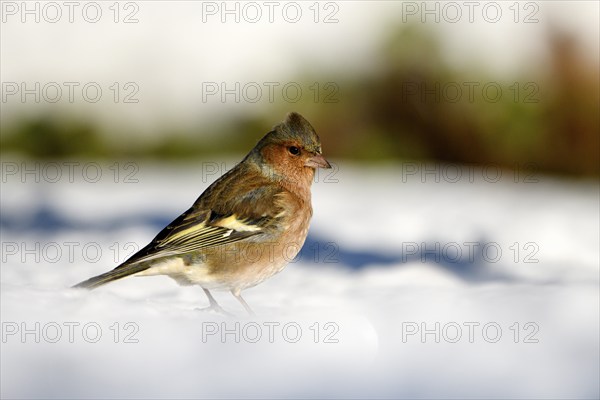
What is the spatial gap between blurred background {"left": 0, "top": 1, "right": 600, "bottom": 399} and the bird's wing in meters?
0.21

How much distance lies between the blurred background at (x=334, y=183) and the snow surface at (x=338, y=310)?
1cm

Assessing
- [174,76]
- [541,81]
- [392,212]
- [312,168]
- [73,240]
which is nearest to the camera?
[312,168]

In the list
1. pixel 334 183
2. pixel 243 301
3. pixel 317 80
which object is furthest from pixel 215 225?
pixel 317 80

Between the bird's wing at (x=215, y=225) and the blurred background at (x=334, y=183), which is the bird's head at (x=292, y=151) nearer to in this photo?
the bird's wing at (x=215, y=225)

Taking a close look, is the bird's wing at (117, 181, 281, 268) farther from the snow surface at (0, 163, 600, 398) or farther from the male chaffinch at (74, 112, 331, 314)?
the snow surface at (0, 163, 600, 398)

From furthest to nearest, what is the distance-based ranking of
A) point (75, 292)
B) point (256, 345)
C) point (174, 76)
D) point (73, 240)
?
point (174, 76), point (73, 240), point (75, 292), point (256, 345)

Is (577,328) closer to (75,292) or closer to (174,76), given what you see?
(75,292)

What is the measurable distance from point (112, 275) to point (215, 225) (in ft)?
1.61

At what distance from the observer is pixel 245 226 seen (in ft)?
12.6

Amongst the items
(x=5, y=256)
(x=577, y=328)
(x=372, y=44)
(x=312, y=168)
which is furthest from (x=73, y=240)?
(x=372, y=44)

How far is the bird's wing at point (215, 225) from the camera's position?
363cm

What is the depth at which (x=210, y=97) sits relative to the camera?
8.02 meters

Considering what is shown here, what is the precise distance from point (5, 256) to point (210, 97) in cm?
400

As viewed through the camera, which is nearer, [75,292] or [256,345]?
[256,345]
